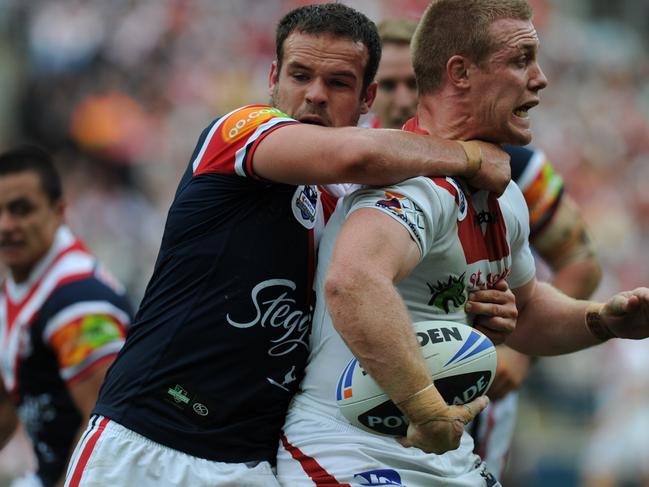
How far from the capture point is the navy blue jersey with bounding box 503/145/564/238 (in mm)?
6109

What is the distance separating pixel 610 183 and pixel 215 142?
46.3ft

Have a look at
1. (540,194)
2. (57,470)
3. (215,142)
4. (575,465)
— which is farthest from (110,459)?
(575,465)

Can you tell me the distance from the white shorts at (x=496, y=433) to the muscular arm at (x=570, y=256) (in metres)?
0.69

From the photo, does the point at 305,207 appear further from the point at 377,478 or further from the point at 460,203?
the point at 377,478

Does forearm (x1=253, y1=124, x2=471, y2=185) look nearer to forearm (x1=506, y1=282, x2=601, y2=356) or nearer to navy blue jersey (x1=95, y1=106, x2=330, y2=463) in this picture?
navy blue jersey (x1=95, y1=106, x2=330, y2=463)

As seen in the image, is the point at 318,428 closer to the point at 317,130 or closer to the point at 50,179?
the point at 317,130

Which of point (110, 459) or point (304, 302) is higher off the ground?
point (304, 302)

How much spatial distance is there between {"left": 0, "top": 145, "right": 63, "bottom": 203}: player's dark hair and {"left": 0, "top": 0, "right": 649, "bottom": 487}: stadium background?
4.67 meters

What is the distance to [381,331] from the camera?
345cm

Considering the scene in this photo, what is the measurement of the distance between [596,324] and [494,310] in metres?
0.64

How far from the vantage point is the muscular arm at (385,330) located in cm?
345

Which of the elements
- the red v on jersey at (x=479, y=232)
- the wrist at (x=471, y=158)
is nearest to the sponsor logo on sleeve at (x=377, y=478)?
the red v on jersey at (x=479, y=232)

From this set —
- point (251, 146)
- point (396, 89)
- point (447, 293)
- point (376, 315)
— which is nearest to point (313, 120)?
point (251, 146)

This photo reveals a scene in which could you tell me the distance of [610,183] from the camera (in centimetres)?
1744
